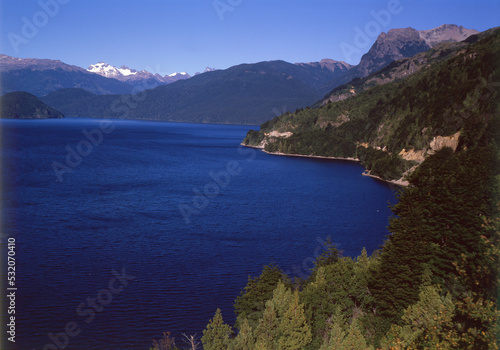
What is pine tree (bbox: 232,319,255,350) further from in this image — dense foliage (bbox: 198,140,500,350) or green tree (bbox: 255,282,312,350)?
green tree (bbox: 255,282,312,350)

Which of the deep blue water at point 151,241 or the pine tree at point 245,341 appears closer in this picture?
the pine tree at point 245,341

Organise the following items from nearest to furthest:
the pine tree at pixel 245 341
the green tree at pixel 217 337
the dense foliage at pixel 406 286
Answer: the dense foliage at pixel 406 286
the pine tree at pixel 245 341
the green tree at pixel 217 337

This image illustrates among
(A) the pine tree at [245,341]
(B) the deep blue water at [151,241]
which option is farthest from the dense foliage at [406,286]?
(B) the deep blue water at [151,241]

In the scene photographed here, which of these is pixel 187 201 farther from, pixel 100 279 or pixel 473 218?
pixel 473 218

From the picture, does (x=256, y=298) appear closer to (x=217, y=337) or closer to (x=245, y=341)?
(x=217, y=337)

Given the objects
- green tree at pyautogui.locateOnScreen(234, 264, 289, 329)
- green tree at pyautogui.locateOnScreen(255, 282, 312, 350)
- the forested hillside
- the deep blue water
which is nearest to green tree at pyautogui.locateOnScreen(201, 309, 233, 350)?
the forested hillside

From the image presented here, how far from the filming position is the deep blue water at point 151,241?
6172cm

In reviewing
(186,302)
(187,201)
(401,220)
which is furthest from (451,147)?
(186,302)

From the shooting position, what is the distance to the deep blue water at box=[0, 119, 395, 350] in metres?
61.7

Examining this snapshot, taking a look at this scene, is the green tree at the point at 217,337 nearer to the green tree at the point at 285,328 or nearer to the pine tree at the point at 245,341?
the pine tree at the point at 245,341

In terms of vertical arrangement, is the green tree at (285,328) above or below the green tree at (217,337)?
above

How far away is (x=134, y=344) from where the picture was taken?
55125mm

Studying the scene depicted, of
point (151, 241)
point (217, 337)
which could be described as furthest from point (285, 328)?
point (151, 241)

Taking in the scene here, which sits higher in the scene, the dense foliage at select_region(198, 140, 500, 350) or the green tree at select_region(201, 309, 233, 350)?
the dense foliage at select_region(198, 140, 500, 350)
